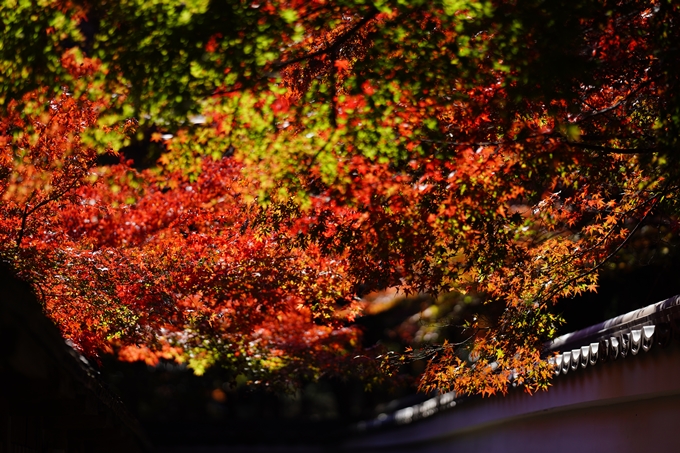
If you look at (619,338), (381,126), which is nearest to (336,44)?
(381,126)

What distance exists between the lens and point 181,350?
14492 millimetres

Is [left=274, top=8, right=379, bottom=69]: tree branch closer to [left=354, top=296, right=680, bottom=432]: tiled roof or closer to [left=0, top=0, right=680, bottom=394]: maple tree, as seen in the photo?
[left=0, top=0, right=680, bottom=394]: maple tree

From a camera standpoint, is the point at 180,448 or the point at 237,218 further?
the point at 180,448

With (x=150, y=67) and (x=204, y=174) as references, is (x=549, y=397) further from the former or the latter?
(x=150, y=67)

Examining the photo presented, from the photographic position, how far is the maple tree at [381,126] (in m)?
6.34

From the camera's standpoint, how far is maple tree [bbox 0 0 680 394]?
250 inches

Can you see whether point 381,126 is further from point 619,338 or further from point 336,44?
point 619,338

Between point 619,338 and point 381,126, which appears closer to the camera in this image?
point 381,126

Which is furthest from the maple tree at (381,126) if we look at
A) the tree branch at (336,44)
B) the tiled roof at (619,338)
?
the tiled roof at (619,338)

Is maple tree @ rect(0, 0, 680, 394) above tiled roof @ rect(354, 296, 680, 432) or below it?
above

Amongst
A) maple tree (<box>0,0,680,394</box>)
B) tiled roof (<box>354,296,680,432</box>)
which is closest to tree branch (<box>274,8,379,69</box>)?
maple tree (<box>0,0,680,394</box>)

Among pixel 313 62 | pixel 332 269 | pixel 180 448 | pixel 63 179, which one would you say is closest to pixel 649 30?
pixel 313 62

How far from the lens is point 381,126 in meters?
6.75

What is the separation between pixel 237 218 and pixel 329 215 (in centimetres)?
316
